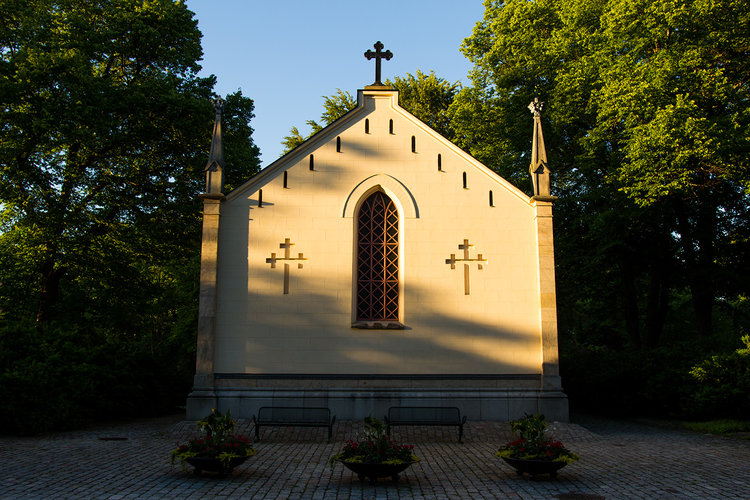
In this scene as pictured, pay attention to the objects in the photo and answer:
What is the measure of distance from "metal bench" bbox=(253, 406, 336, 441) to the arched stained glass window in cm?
284

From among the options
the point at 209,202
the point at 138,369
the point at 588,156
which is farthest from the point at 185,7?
the point at 588,156

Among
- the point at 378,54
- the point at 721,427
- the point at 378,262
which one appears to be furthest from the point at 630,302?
the point at 378,54

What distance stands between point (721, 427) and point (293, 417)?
11.6m

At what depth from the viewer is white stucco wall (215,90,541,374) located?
15.5 meters

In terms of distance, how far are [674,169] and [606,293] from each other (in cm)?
811

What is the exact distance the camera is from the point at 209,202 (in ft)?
52.1

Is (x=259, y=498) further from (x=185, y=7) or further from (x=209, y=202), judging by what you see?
(x=185, y=7)

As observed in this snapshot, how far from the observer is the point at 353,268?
15.9m

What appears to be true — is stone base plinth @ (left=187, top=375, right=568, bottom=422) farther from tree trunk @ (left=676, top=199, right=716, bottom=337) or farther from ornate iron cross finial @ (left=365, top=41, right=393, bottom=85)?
tree trunk @ (left=676, top=199, right=716, bottom=337)

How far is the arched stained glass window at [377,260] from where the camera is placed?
15992 millimetres

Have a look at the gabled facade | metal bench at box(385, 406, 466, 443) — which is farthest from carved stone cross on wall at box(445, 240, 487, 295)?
metal bench at box(385, 406, 466, 443)

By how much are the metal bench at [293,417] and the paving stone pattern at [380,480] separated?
395 mm

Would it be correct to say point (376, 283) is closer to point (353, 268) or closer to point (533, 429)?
point (353, 268)

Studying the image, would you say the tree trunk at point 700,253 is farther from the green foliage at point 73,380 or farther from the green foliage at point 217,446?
the green foliage at point 73,380
